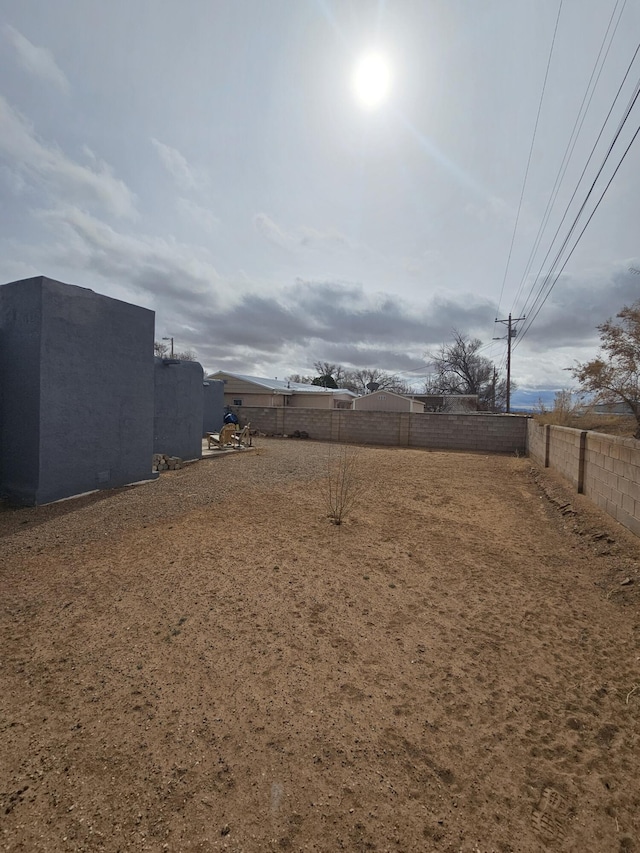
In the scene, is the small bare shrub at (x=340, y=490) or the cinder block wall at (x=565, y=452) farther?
the cinder block wall at (x=565, y=452)

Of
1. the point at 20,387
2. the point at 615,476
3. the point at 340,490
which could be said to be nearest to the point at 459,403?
the point at 340,490

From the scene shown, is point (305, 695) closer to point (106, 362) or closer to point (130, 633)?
point (130, 633)

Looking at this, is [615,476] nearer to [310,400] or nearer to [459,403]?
[310,400]

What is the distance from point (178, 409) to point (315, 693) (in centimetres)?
883

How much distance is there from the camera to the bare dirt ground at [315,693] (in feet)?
4.91

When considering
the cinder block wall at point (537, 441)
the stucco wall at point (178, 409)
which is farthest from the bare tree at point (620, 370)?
the stucco wall at point (178, 409)

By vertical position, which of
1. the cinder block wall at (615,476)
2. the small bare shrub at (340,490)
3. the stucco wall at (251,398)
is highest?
the stucco wall at (251,398)

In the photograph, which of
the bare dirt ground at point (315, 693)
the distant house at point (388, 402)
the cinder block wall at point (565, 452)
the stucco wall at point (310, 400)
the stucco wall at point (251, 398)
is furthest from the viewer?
the stucco wall at point (310, 400)

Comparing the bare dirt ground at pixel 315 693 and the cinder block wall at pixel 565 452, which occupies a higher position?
the cinder block wall at pixel 565 452

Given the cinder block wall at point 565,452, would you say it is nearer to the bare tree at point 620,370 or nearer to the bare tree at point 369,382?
the bare tree at point 620,370

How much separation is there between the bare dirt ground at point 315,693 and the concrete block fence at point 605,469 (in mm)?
483

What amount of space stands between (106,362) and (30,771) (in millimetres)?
6220

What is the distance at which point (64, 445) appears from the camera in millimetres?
6105

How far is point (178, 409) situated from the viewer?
→ 32.7 ft
